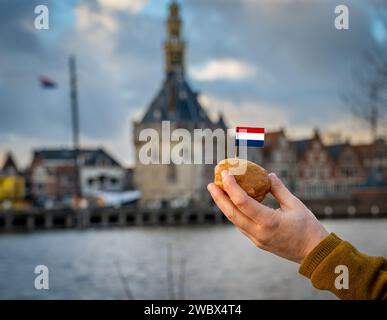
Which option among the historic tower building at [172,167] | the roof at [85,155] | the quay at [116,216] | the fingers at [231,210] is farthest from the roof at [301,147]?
the fingers at [231,210]

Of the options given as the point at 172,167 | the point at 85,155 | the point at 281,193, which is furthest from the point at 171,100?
the point at 281,193

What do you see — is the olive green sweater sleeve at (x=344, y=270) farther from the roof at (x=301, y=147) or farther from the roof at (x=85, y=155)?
the roof at (x=85, y=155)

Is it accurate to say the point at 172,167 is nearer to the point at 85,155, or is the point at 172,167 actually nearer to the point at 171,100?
the point at 171,100

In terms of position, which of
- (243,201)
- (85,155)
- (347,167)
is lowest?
(347,167)

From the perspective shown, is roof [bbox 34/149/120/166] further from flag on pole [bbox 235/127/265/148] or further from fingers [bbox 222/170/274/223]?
fingers [bbox 222/170/274/223]

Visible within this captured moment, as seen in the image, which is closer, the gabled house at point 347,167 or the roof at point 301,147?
the roof at point 301,147

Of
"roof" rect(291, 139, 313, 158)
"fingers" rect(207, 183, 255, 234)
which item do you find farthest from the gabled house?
"fingers" rect(207, 183, 255, 234)
